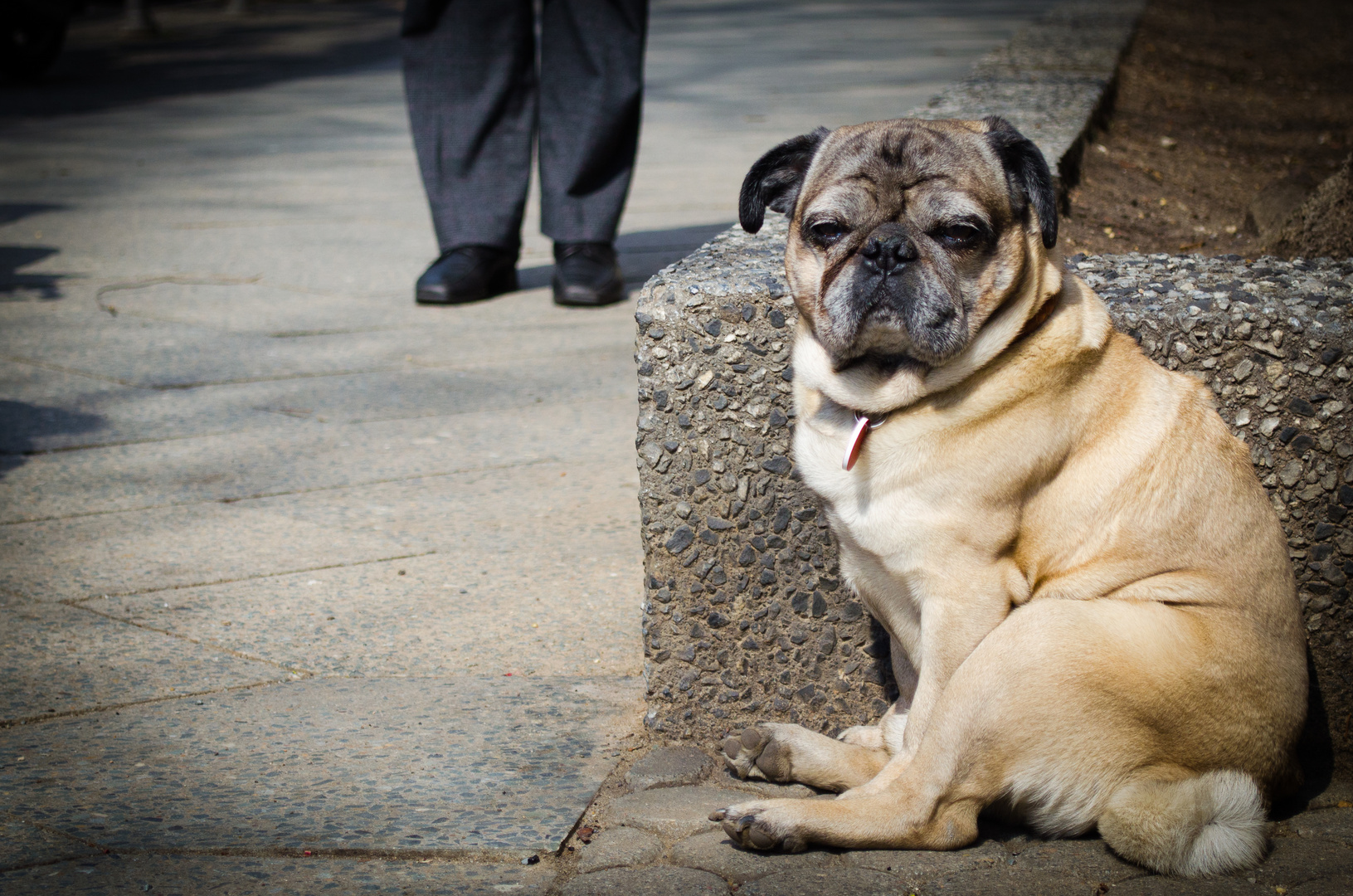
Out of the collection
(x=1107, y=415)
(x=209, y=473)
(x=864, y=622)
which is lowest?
(x=209, y=473)

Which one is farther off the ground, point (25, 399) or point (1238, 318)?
point (1238, 318)

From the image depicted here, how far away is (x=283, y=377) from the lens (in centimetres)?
505

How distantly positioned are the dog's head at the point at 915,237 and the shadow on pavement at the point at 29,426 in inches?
124

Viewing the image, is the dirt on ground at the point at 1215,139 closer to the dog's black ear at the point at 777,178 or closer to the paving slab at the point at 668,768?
the dog's black ear at the point at 777,178

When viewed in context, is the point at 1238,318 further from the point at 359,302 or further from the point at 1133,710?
the point at 359,302

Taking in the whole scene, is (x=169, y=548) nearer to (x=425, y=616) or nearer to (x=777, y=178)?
(x=425, y=616)

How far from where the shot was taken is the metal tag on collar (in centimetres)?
233

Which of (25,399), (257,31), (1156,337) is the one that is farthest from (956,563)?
(257,31)

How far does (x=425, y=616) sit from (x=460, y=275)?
2938 millimetres

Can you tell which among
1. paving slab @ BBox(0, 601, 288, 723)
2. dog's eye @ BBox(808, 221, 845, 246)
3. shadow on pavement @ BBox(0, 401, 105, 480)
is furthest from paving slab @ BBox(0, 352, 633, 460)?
dog's eye @ BBox(808, 221, 845, 246)

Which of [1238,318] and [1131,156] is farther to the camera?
[1131,156]

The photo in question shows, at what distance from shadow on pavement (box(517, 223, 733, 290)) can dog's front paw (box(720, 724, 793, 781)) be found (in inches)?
152

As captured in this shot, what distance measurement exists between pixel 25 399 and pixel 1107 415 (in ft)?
13.8

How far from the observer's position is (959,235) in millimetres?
2312
